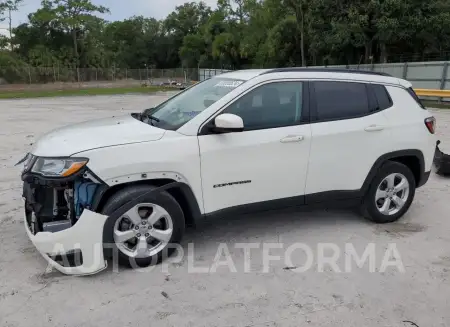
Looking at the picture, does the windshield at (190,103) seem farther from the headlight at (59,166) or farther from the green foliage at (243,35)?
the green foliage at (243,35)

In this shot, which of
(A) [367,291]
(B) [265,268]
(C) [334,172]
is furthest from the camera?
(C) [334,172]

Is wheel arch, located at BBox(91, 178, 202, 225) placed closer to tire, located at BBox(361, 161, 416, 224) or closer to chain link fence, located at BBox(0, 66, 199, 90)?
tire, located at BBox(361, 161, 416, 224)

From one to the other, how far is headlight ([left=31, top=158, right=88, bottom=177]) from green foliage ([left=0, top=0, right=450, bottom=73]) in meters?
32.4

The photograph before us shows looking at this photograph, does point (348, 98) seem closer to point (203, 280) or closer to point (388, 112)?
point (388, 112)

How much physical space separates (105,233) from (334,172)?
2343 millimetres

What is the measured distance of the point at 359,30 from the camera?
1312 inches

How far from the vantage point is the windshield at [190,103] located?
394 centimetres

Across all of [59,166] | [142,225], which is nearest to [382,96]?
[142,225]

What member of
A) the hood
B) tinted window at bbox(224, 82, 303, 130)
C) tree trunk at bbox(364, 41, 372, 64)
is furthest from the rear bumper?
tree trunk at bbox(364, 41, 372, 64)

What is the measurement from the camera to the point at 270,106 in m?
4.04

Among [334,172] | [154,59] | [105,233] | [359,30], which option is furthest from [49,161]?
[154,59]

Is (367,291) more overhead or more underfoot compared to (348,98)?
more underfoot

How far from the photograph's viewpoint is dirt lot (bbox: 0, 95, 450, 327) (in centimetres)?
296

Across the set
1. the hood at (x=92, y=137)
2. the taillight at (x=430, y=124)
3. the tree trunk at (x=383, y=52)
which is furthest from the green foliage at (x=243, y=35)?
the hood at (x=92, y=137)
